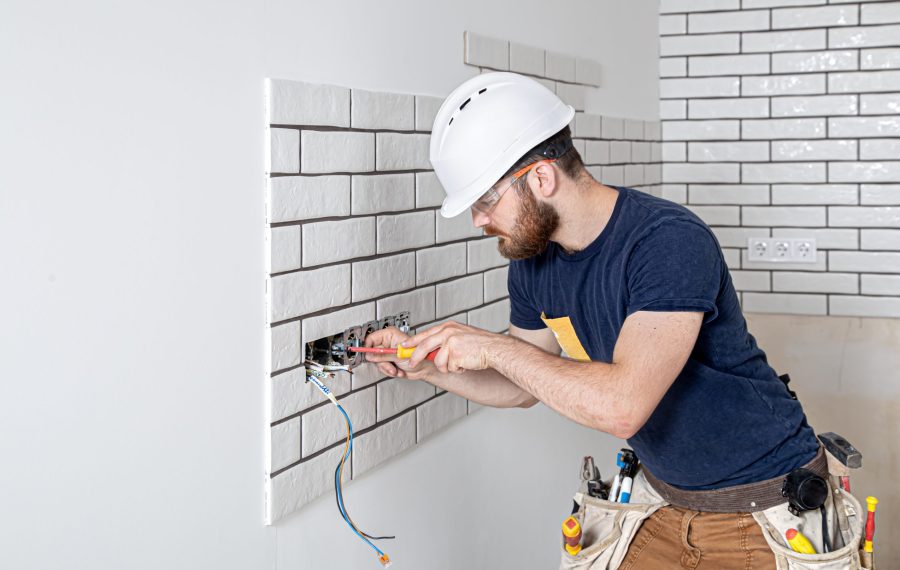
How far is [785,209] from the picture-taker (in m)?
3.41

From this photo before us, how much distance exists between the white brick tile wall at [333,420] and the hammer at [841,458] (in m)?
0.96

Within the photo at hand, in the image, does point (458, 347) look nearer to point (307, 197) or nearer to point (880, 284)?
point (307, 197)

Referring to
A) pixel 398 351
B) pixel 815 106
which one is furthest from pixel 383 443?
pixel 815 106

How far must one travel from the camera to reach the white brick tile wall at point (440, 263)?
6.36ft

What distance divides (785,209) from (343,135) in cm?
233

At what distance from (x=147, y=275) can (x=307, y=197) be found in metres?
0.38

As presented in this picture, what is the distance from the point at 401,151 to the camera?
1831mm

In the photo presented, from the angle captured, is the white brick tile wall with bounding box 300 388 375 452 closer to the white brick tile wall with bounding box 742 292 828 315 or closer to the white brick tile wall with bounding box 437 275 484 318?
the white brick tile wall with bounding box 437 275 484 318

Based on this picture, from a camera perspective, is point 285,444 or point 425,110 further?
point 425,110

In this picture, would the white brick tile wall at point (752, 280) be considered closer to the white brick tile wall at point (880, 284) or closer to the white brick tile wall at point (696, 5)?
the white brick tile wall at point (880, 284)

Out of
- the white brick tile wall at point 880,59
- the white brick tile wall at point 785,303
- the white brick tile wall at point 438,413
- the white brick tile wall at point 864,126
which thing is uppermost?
the white brick tile wall at point 880,59

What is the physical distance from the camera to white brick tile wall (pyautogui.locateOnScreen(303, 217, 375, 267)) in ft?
5.08

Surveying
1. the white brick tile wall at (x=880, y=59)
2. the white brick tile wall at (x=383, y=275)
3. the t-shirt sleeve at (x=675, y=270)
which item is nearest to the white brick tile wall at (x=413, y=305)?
the white brick tile wall at (x=383, y=275)

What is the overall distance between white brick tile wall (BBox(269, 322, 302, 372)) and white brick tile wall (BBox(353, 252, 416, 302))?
19 centimetres
